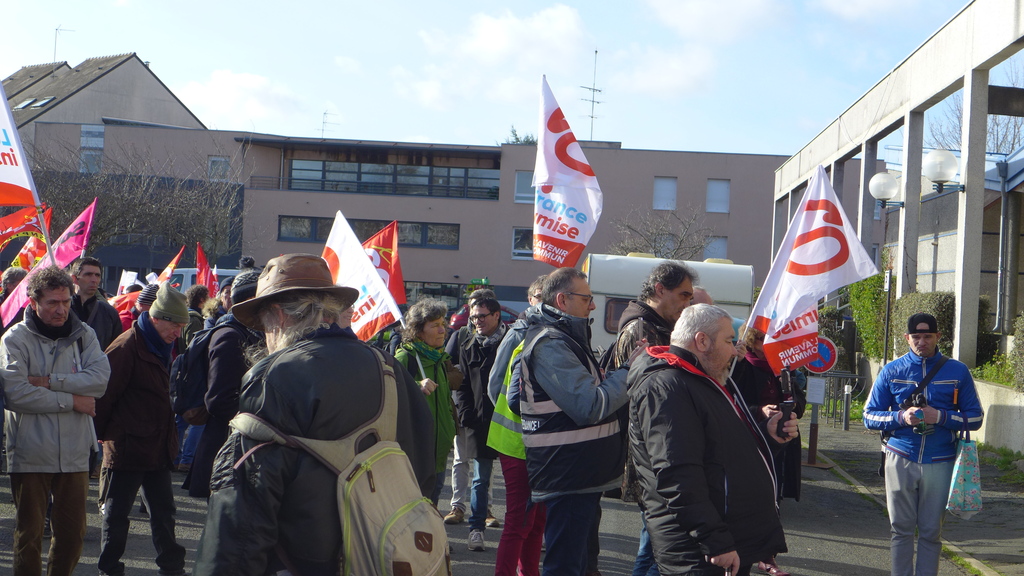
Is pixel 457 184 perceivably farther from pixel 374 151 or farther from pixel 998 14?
pixel 998 14

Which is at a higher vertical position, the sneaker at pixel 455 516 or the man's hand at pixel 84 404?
the man's hand at pixel 84 404

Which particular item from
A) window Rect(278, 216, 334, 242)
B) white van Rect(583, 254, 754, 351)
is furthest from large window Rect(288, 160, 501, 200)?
white van Rect(583, 254, 754, 351)

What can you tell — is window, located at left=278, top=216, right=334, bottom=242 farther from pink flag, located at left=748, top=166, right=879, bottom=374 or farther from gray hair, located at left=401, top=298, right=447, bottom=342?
pink flag, located at left=748, top=166, right=879, bottom=374

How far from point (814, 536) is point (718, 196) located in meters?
34.3

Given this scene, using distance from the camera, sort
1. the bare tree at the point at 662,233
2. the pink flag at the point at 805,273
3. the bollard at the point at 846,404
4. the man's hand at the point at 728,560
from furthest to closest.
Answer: the bare tree at the point at 662,233, the bollard at the point at 846,404, the pink flag at the point at 805,273, the man's hand at the point at 728,560

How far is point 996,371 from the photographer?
1259 centimetres

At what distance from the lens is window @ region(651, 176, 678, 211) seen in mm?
41031

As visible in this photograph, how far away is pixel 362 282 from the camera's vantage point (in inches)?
299

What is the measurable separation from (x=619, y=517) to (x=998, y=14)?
911 cm

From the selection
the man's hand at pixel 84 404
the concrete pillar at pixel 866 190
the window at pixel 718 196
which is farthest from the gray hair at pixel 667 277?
the window at pixel 718 196

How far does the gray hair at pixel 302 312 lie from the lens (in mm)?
2783

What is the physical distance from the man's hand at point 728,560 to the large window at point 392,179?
3950cm

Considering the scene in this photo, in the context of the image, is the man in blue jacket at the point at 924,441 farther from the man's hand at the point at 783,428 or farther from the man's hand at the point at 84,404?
A: the man's hand at the point at 84,404

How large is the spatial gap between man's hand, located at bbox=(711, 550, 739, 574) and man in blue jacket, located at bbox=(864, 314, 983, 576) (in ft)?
8.39
